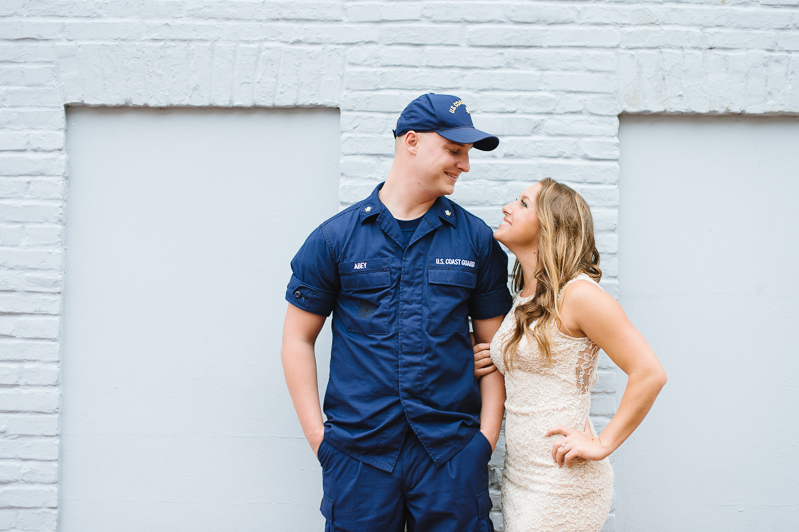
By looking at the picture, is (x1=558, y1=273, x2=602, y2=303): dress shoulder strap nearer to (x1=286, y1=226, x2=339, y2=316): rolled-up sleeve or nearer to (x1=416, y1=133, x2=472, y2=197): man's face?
(x1=416, y1=133, x2=472, y2=197): man's face

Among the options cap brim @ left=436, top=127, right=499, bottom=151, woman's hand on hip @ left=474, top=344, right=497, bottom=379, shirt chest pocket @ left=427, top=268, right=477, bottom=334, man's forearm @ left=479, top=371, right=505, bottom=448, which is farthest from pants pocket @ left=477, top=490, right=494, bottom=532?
cap brim @ left=436, top=127, right=499, bottom=151

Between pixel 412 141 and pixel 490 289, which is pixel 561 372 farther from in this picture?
pixel 412 141

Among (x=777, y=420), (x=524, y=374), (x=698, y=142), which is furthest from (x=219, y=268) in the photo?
(x=777, y=420)

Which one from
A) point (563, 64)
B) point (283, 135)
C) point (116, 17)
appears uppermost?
point (116, 17)

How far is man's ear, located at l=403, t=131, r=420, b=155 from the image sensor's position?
2.03 metres

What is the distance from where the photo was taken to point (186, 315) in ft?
8.39

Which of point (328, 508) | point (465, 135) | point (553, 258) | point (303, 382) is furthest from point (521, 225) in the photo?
point (328, 508)

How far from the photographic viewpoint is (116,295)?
2.56 m

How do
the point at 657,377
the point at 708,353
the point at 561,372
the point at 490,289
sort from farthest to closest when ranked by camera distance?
the point at 708,353
the point at 490,289
the point at 561,372
the point at 657,377

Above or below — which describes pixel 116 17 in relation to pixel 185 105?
above

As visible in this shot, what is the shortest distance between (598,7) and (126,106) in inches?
88.8

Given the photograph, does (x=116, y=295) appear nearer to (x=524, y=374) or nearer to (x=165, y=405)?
(x=165, y=405)

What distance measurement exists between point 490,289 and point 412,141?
65 centimetres

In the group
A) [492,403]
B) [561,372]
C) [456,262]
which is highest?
[456,262]
